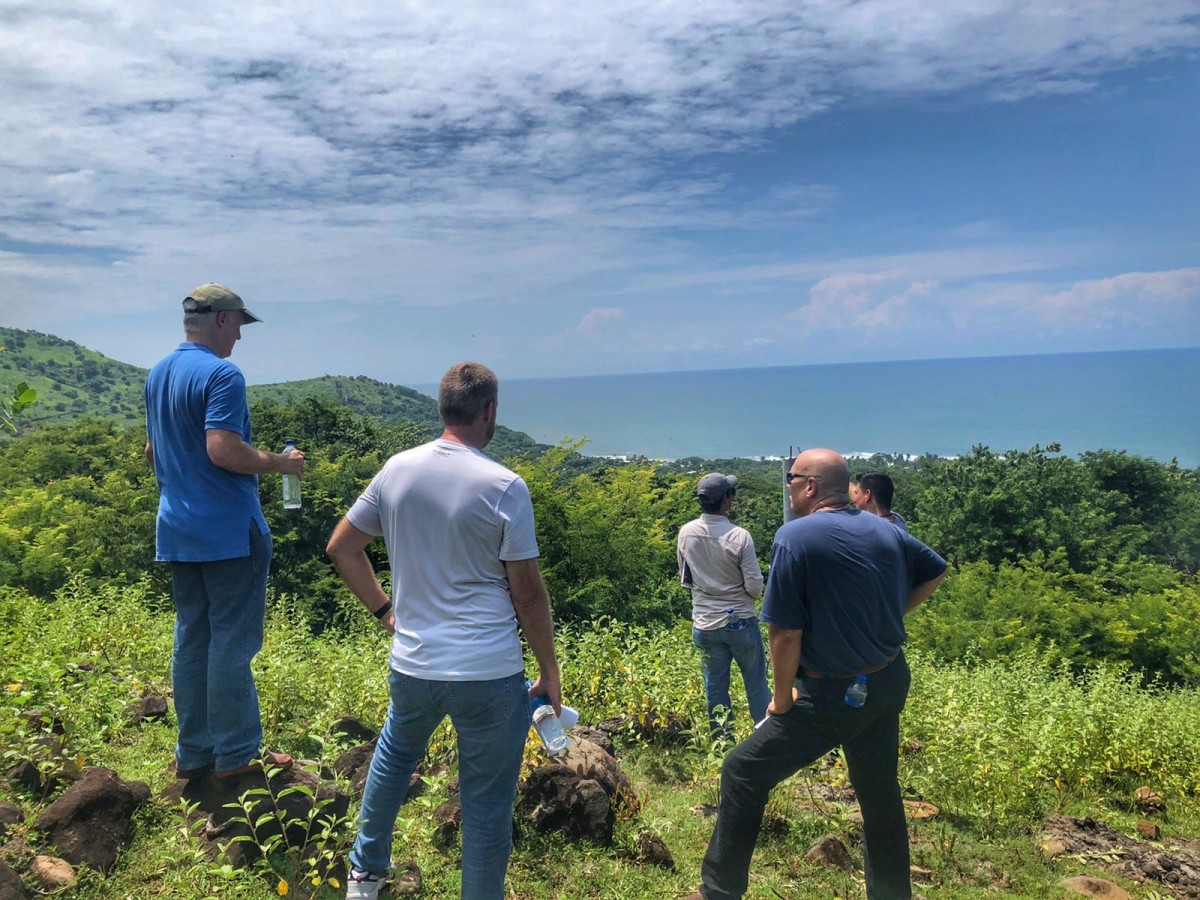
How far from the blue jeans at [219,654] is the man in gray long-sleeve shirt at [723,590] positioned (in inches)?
109

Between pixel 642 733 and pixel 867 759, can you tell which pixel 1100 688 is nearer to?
pixel 642 733

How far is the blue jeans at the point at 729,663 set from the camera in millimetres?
5395

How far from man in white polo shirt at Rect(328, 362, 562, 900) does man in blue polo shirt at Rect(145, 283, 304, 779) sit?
0.94 metres

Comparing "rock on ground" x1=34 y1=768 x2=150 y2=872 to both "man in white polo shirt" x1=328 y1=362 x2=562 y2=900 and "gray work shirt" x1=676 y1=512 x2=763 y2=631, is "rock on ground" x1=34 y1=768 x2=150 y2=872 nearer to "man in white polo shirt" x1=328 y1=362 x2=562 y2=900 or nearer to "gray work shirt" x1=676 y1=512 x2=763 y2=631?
"man in white polo shirt" x1=328 y1=362 x2=562 y2=900

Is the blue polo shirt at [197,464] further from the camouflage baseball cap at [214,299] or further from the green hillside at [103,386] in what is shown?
the green hillside at [103,386]

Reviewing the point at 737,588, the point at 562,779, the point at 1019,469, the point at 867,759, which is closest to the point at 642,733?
the point at 737,588

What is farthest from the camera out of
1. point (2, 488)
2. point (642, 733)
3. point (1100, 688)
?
point (2, 488)

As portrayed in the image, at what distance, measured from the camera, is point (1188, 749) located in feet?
20.2

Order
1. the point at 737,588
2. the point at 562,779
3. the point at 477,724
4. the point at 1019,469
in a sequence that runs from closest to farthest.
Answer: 1. the point at 477,724
2. the point at 562,779
3. the point at 737,588
4. the point at 1019,469

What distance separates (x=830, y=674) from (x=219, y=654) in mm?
2679

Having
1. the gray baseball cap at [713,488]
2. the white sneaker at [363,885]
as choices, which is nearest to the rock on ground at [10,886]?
the white sneaker at [363,885]

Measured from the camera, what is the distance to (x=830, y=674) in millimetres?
3344

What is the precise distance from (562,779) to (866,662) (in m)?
1.70

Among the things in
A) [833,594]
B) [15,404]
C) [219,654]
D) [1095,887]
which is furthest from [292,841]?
[1095,887]
